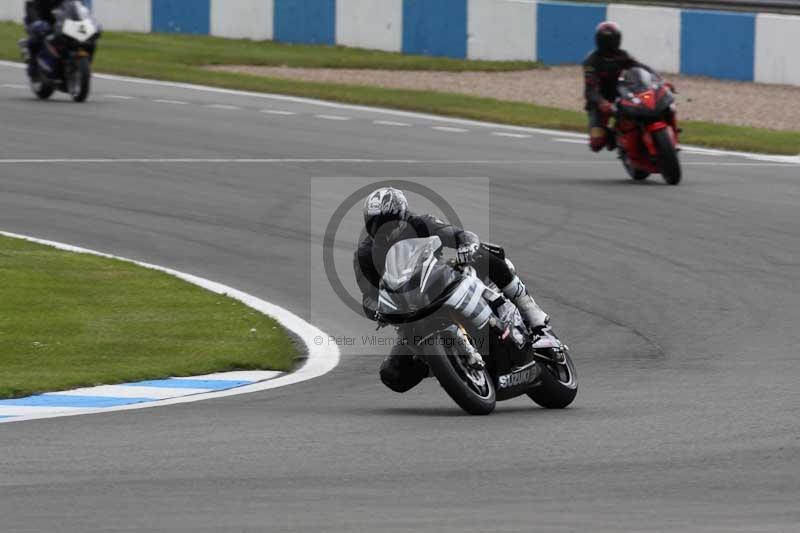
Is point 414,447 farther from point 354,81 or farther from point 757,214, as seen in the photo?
point 354,81

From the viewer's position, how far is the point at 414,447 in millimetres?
8133

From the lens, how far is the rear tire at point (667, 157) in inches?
705

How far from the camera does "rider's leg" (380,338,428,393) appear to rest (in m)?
9.48

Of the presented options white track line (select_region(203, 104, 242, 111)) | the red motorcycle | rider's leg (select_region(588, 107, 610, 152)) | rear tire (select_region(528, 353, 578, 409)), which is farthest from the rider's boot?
white track line (select_region(203, 104, 242, 111))

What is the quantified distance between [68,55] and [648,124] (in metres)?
9.04

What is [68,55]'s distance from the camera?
23.3 meters

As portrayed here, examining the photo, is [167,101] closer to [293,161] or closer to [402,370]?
[293,161]

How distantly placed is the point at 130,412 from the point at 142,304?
340 cm

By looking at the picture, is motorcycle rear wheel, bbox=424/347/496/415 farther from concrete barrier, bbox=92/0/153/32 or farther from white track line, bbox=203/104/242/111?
concrete barrier, bbox=92/0/153/32

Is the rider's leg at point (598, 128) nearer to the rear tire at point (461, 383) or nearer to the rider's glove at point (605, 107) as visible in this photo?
the rider's glove at point (605, 107)

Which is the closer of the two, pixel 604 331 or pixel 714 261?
pixel 604 331

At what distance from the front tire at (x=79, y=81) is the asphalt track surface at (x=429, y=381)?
0.72 ft

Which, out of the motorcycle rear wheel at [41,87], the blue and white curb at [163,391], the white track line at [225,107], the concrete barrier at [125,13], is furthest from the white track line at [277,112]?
the blue and white curb at [163,391]

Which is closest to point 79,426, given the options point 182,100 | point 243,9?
point 182,100
